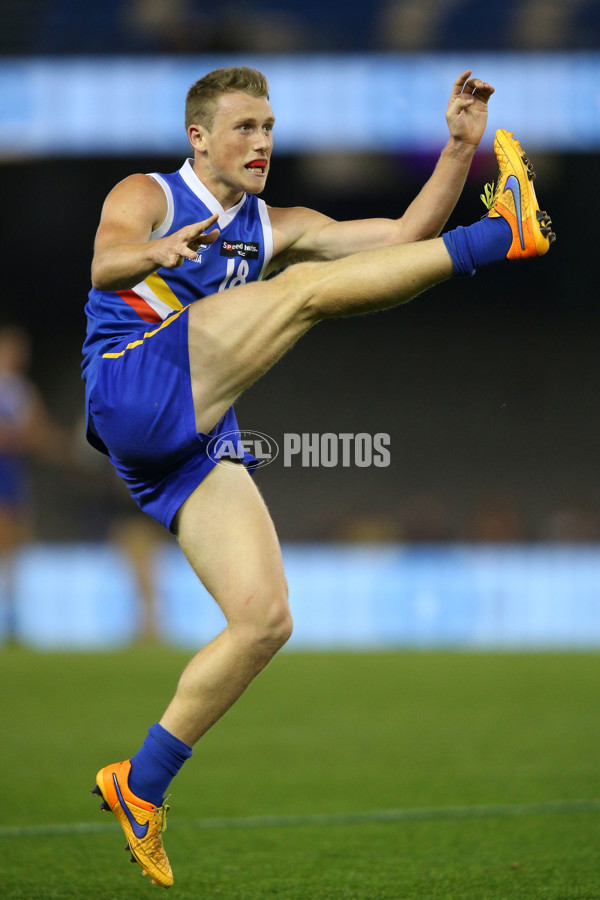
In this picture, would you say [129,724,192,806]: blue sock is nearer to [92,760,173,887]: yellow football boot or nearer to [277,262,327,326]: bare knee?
[92,760,173,887]: yellow football boot

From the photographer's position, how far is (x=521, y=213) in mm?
2797

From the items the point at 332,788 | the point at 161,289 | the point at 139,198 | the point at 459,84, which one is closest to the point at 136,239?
the point at 139,198

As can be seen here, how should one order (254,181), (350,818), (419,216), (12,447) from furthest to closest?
1. (12,447)
2. (350,818)
3. (419,216)
4. (254,181)

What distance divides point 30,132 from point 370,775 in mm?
7859

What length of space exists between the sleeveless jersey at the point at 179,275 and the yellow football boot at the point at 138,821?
101 cm

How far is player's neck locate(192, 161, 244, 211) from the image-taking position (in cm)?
328

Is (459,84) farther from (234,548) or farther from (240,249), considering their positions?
(234,548)

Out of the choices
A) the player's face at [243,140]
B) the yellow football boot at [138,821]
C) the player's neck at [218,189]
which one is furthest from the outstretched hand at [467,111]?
the yellow football boot at [138,821]

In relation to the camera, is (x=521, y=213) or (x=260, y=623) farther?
(x=260, y=623)

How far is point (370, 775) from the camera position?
179 inches

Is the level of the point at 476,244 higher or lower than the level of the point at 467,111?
lower

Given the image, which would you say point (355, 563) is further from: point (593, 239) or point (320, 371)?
point (593, 239)

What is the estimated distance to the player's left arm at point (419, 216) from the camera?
3.24 m

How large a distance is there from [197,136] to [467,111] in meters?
0.75
